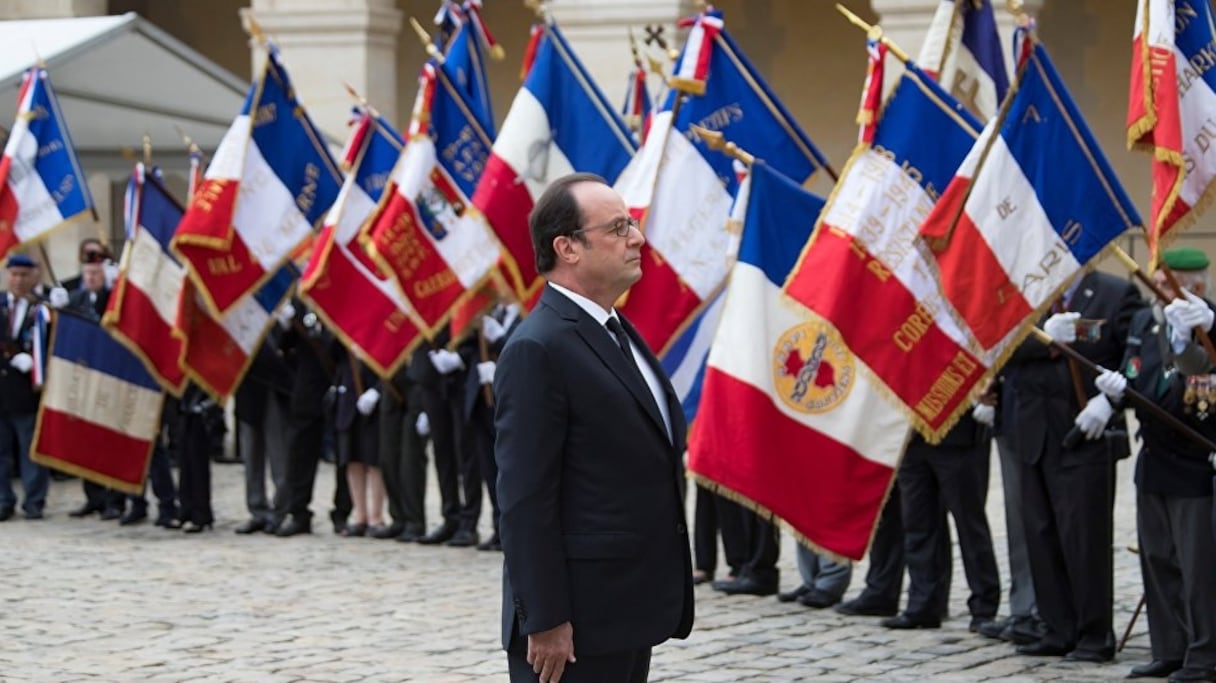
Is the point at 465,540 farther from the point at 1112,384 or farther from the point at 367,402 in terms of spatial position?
the point at 1112,384

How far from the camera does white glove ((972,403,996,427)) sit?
9031 mm

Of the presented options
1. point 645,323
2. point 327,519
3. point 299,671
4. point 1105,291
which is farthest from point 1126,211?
point 327,519

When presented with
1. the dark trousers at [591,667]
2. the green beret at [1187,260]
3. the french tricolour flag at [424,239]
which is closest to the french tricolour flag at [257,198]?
the french tricolour flag at [424,239]

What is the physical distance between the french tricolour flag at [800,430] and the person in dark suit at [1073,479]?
69cm

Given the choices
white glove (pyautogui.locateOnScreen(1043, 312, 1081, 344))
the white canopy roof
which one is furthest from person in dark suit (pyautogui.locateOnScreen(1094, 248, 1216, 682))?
the white canopy roof

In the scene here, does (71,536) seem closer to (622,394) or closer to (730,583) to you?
(730,583)

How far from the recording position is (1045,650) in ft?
28.0

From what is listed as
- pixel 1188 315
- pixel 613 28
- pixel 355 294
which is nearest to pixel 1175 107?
pixel 1188 315

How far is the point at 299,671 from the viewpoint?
8.14 metres

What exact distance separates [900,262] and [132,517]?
747 cm

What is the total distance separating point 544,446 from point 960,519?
510cm

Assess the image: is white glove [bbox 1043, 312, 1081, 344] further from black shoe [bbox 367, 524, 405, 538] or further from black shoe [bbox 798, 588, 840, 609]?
black shoe [bbox 367, 524, 405, 538]

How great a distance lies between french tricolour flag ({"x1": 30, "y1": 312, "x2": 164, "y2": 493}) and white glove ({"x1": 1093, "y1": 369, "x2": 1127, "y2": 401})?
25.0 feet

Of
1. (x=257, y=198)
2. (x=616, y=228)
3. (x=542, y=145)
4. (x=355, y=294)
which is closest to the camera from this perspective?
(x=616, y=228)
